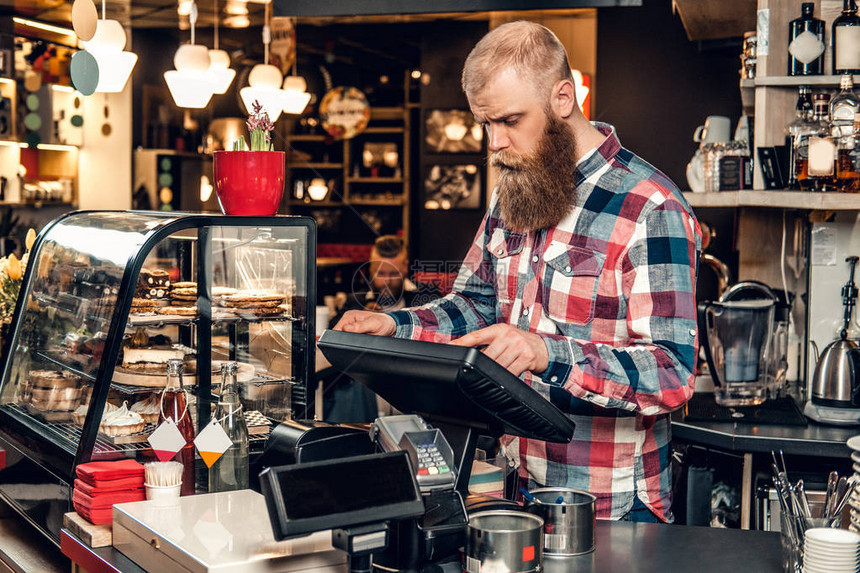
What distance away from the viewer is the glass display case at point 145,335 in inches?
86.5

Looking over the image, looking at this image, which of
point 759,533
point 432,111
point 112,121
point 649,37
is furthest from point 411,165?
point 759,533

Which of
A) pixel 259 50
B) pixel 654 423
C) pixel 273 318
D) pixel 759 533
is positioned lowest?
pixel 759 533

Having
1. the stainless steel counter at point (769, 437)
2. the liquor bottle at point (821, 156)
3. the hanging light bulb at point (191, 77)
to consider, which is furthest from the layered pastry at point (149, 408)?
the hanging light bulb at point (191, 77)

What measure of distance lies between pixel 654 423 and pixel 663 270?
Result: 1.19ft

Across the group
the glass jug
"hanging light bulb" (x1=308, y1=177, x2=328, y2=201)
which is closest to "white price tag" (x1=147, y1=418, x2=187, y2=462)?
the glass jug

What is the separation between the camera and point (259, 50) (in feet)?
33.1

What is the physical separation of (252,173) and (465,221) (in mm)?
6831

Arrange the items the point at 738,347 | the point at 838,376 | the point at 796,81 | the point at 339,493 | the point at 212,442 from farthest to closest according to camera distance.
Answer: the point at 796,81 → the point at 738,347 → the point at 838,376 → the point at 212,442 → the point at 339,493

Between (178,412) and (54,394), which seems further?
(54,394)

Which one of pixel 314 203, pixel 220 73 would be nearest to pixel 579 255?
pixel 220 73

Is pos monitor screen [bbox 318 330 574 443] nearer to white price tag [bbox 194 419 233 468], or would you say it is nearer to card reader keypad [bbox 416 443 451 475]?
card reader keypad [bbox 416 443 451 475]

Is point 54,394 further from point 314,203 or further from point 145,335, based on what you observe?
point 314,203

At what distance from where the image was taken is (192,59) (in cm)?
495

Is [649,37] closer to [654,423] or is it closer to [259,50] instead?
[654,423]
